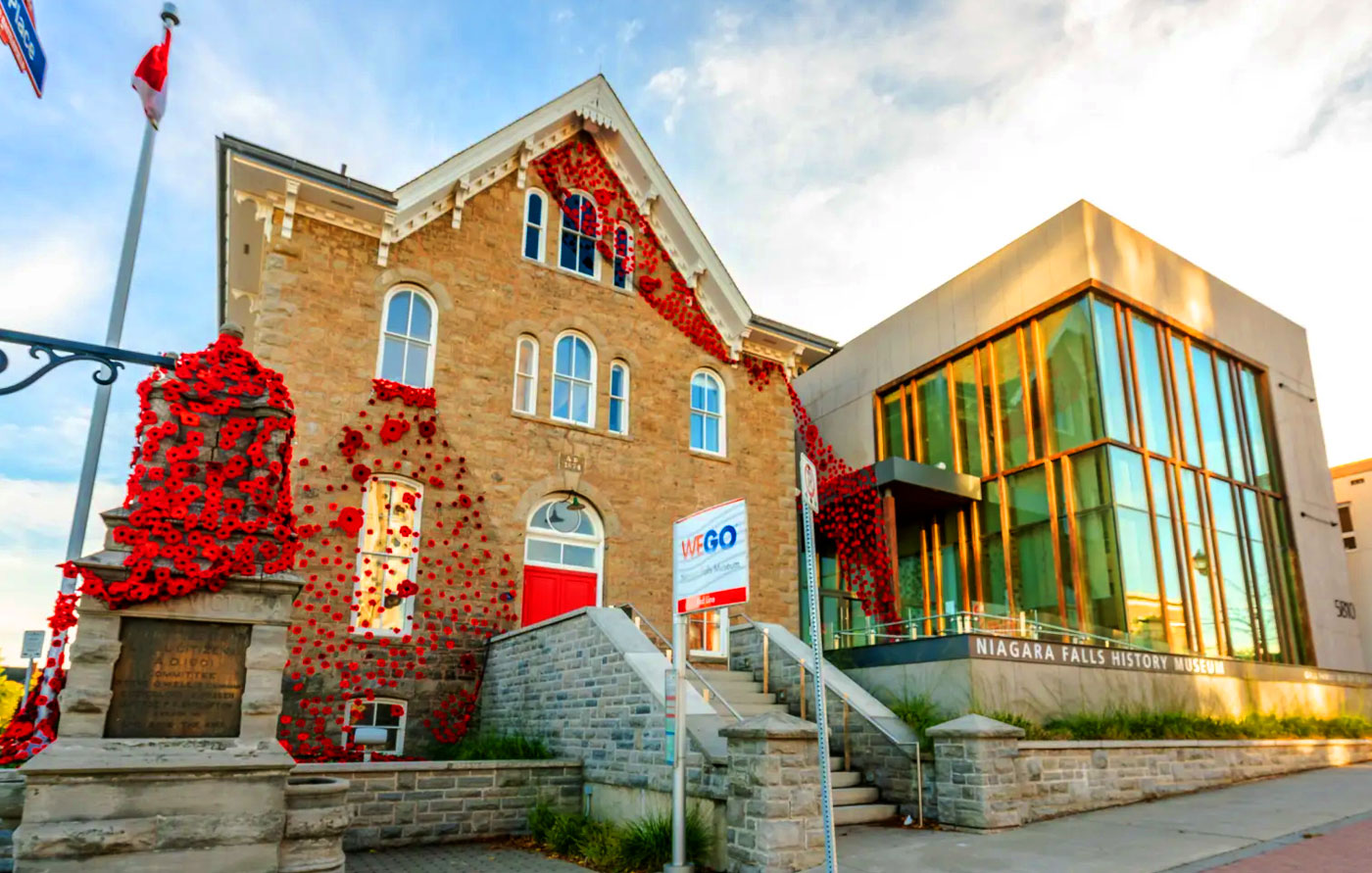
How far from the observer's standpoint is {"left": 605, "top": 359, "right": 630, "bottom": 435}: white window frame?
17688 millimetres

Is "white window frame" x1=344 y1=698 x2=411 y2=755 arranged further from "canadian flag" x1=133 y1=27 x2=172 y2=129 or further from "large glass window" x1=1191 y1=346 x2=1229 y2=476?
"large glass window" x1=1191 y1=346 x2=1229 y2=476

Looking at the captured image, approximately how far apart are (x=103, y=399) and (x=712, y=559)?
6879mm

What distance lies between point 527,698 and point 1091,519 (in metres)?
12.0

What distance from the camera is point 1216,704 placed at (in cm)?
1614

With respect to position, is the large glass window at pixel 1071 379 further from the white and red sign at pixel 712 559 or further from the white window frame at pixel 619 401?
the white and red sign at pixel 712 559

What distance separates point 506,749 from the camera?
1257 cm

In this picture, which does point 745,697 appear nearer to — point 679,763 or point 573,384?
point 679,763

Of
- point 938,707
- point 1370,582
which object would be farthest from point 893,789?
point 1370,582

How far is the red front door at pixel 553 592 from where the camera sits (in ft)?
52.3

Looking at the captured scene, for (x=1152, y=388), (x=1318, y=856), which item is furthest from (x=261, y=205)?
(x=1152, y=388)

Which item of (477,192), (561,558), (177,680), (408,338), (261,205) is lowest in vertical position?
(177,680)

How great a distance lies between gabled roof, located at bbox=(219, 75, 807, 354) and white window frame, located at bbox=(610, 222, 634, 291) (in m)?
0.75

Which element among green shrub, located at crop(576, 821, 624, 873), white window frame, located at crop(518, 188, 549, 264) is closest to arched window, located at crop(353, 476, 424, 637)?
white window frame, located at crop(518, 188, 549, 264)

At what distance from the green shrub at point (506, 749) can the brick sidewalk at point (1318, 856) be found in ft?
26.5
